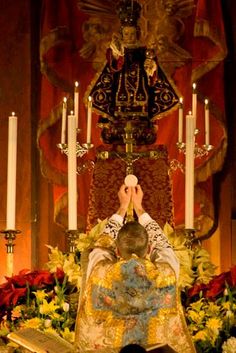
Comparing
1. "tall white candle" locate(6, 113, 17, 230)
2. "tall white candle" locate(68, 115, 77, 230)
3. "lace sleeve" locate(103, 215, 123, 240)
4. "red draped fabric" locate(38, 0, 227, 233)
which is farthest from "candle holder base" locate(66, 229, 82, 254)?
"red draped fabric" locate(38, 0, 227, 233)

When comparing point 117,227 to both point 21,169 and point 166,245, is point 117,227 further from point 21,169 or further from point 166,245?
point 21,169

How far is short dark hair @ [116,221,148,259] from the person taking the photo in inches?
172

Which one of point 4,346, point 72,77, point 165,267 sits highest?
point 72,77

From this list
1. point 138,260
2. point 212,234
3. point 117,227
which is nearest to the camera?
point 138,260

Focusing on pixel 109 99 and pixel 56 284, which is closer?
pixel 56 284

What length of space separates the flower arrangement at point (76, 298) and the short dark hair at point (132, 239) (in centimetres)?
21

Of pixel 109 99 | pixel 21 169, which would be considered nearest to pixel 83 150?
pixel 109 99

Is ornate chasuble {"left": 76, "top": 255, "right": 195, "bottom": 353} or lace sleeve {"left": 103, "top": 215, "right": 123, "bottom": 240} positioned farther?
lace sleeve {"left": 103, "top": 215, "right": 123, "bottom": 240}

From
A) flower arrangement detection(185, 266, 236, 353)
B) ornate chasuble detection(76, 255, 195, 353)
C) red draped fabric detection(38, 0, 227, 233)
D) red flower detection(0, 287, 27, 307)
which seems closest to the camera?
ornate chasuble detection(76, 255, 195, 353)

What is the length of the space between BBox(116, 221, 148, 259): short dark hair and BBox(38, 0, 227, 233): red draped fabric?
1983 mm

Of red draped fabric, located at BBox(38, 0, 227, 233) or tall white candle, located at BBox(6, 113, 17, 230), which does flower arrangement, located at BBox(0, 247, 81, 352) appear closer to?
tall white candle, located at BBox(6, 113, 17, 230)

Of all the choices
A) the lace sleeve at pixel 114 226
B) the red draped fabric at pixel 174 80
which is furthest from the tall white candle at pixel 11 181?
the red draped fabric at pixel 174 80

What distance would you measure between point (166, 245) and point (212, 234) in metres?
1.90

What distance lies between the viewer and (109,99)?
19.3ft
